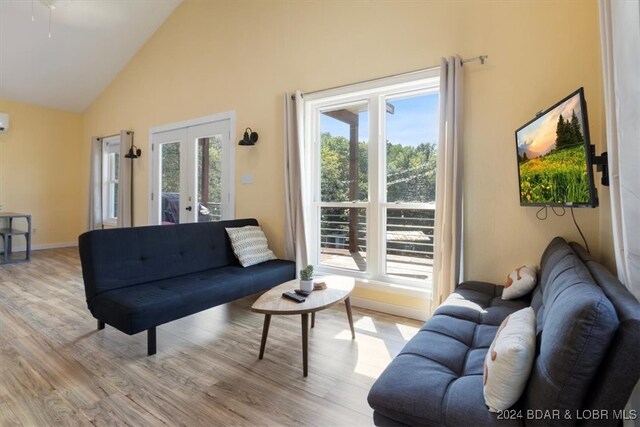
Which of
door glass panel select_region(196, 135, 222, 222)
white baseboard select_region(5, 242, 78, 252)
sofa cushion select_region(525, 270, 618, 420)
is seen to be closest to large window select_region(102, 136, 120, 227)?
white baseboard select_region(5, 242, 78, 252)

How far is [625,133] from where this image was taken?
1.33 m

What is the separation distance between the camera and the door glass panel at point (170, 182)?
505cm

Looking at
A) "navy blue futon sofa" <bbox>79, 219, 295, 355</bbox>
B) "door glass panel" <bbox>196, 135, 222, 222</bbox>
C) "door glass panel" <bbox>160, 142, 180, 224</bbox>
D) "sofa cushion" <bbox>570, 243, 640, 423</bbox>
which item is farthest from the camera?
"door glass panel" <bbox>160, 142, 180, 224</bbox>

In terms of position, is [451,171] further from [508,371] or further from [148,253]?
[148,253]

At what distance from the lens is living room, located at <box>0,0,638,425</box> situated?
188cm

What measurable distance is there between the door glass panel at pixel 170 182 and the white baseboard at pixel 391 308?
3.15 m

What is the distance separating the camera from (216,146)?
15.0 ft

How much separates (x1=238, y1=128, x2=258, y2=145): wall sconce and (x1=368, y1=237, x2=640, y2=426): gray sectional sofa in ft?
10.1

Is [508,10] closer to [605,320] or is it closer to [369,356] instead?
[605,320]

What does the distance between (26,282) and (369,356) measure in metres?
4.39

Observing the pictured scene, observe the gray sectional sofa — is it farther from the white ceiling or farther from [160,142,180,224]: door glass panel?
the white ceiling

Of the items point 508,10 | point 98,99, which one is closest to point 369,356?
point 508,10

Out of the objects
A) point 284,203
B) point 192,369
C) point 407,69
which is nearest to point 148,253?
point 192,369

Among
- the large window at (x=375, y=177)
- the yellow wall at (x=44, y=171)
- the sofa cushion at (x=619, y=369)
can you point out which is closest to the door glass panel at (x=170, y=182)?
the large window at (x=375, y=177)
